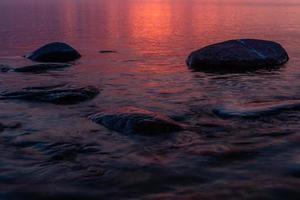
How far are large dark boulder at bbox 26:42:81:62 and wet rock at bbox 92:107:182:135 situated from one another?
10.3m

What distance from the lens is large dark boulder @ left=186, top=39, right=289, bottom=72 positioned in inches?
593

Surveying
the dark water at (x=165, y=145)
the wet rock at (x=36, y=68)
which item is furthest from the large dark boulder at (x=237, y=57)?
the wet rock at (x=36, y=68)

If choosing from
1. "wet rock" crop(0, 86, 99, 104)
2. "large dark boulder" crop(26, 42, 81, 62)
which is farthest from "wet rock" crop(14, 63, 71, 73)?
"wet rock" crop(0, 86, 99, 104)

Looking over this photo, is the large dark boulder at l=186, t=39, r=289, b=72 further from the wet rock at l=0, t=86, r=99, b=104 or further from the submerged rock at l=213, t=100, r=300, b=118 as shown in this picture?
the submerged rock at l=213, t=100, r=300, b=118

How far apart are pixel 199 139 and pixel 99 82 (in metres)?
6.35

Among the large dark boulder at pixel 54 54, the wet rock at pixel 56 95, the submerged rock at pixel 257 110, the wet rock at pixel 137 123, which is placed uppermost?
the wet rock at pixel 137 123

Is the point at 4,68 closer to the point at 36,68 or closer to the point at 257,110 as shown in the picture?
the point at 36,68

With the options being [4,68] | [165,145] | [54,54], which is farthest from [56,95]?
[54,54]

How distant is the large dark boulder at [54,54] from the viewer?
18.0 meters

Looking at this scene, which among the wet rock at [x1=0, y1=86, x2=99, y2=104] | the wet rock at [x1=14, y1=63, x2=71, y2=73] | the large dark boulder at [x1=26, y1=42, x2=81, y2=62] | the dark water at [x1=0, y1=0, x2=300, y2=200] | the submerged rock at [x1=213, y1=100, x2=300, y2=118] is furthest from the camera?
the large dark boulder at [x1=26, y1=42, x2=81, y2=62]

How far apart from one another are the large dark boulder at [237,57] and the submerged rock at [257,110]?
5876 mm

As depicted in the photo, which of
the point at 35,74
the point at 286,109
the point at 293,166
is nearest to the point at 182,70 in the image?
the point at 35,74

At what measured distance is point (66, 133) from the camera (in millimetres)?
7551

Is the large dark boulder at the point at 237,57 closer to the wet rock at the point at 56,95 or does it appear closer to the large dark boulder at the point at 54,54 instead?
the large dark boulder at the point at 54,54
